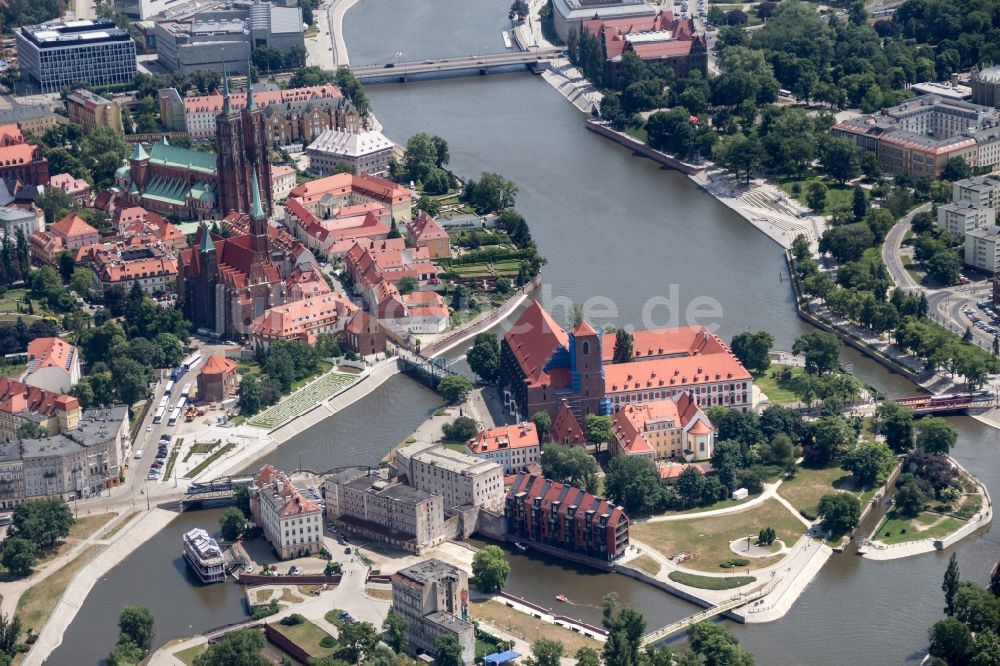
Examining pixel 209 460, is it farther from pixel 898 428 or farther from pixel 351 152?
pixel 351 152

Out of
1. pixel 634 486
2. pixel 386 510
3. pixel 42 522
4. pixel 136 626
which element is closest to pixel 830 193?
pixel 634 486

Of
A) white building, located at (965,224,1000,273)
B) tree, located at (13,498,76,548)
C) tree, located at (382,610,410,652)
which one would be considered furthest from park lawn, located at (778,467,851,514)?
tree, located at (13,498,76,548)

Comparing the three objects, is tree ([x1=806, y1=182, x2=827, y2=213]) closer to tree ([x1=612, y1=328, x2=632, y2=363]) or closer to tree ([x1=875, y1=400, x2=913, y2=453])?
tree ([x1=612, y1=328, x2=632, y2=363])

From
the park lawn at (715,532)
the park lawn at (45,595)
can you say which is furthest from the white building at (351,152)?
the park lawn at (715,532)

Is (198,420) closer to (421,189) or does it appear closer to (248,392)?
(248,392)

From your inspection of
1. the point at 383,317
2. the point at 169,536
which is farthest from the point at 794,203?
the point at 169,536
